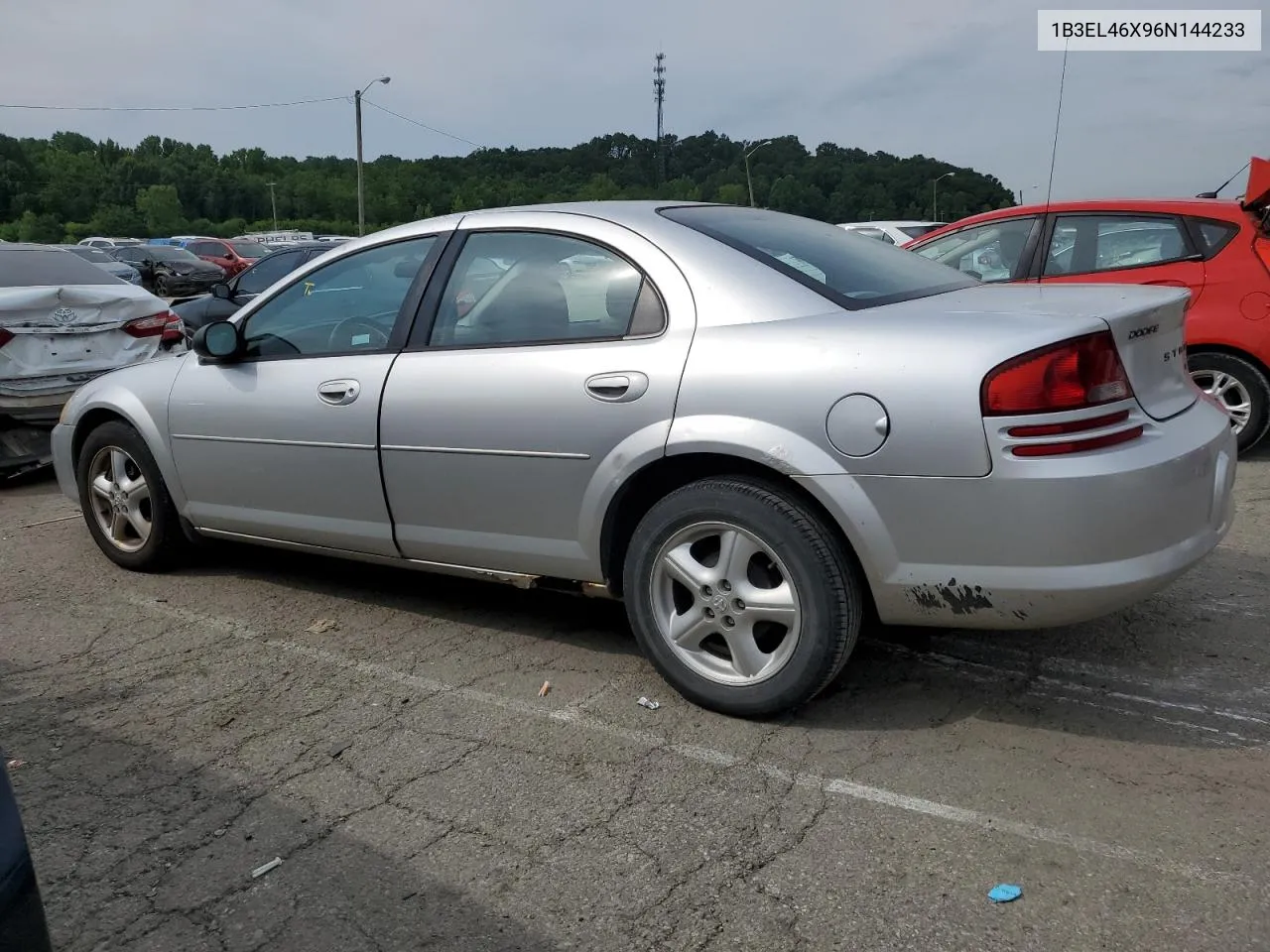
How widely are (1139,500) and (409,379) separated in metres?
2.33

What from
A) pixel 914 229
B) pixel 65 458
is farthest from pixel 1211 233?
pixel 914 229

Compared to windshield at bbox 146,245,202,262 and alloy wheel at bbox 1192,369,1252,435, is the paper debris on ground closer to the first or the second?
alloy wheel at bbox 1192,369,1252,435

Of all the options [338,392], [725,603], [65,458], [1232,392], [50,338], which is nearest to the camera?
[725,603]

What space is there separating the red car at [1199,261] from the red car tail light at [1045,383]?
3.76m

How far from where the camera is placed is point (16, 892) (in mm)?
1497

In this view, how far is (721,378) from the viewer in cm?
312

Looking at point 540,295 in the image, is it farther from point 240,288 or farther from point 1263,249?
point 240,288

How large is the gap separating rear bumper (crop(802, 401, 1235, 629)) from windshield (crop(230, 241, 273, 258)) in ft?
116

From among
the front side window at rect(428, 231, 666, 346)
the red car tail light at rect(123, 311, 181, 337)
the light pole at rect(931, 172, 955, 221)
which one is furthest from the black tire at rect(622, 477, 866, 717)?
the light pole at rect(931, 172, 955, 221)

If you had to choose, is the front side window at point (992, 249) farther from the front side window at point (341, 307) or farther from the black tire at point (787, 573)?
the black tire at point (787, 573)

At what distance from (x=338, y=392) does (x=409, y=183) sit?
3705cm

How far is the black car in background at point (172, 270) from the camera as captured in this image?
28.5m

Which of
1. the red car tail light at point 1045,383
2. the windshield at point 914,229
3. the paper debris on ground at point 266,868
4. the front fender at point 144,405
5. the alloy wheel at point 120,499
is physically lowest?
the paper debris on ground at point 266,868

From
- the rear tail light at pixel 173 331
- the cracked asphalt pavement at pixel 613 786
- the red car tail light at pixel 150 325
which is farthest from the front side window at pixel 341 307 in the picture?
the rear tail light at pixel 173 331
